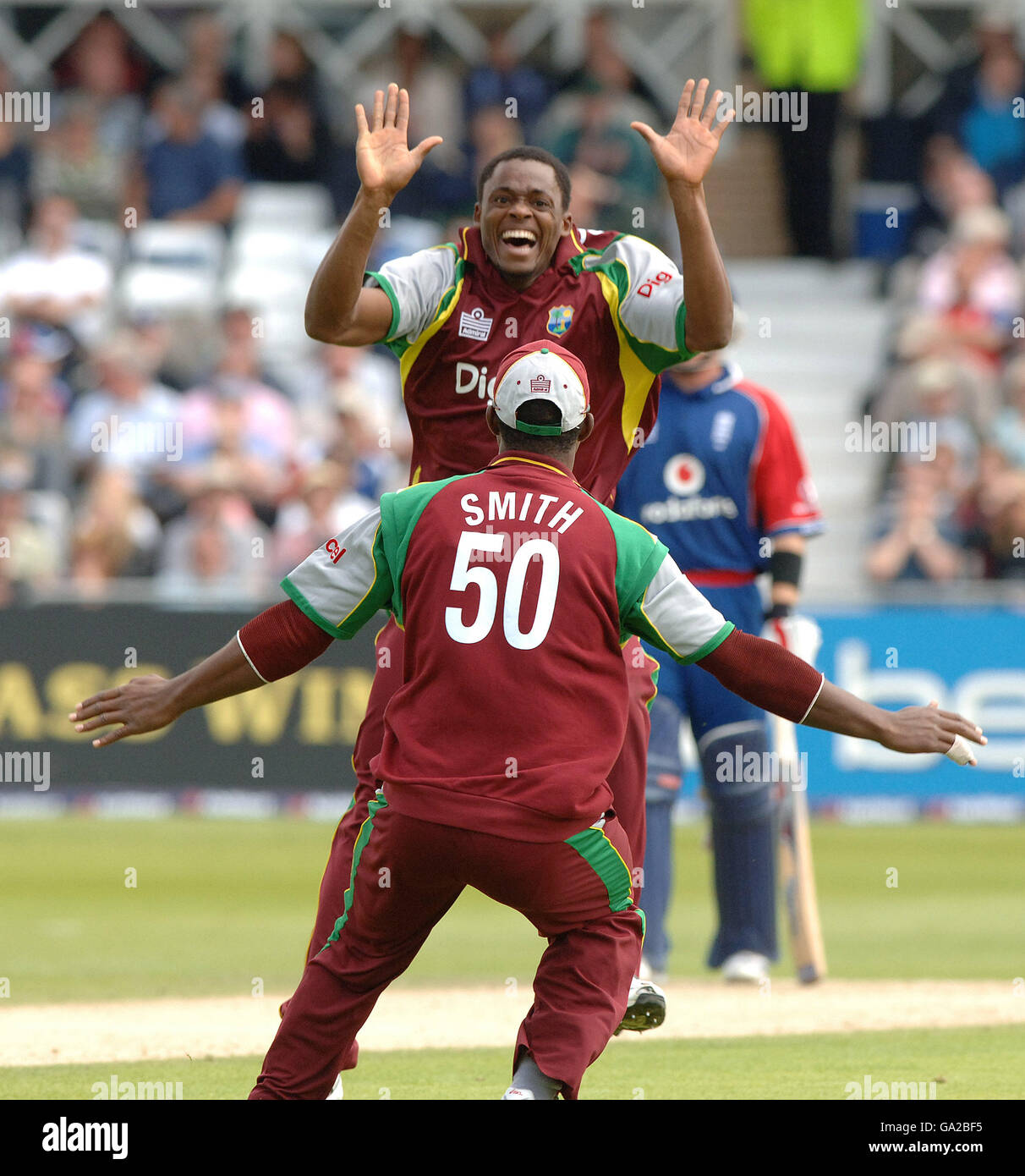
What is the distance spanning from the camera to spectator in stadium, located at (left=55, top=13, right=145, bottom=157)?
20.5m

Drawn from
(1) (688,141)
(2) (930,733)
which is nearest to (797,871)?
(2) (930,733)

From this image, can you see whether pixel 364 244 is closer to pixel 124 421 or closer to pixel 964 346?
pixel 124 421

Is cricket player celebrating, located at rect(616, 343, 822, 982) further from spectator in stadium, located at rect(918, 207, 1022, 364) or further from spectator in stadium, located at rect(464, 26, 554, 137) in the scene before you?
spectator in stadium, located at rect(464, 26, 554, 137)

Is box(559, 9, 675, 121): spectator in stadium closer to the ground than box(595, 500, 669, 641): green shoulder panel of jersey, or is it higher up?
higher up

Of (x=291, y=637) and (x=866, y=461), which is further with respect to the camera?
(x=866, y=461)

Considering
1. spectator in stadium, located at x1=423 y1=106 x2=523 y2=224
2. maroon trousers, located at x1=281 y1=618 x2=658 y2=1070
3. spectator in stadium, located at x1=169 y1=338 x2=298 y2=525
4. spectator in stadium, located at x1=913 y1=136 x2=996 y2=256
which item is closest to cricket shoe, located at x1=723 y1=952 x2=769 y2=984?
maroon trousers, located at x1=281 y1=618 x2=658 y2=1070

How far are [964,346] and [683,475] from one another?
9573 mm

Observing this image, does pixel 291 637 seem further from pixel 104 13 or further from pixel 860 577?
pixel 104 13

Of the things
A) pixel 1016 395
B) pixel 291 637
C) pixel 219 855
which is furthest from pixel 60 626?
pixel 291 637

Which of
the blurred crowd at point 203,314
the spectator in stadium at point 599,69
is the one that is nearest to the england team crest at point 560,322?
the blurred crowd at point 203,314

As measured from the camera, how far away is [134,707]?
5.73 metres

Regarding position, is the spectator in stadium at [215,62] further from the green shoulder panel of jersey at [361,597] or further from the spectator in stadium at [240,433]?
the green shoulder panel of jersey at [361,597]
